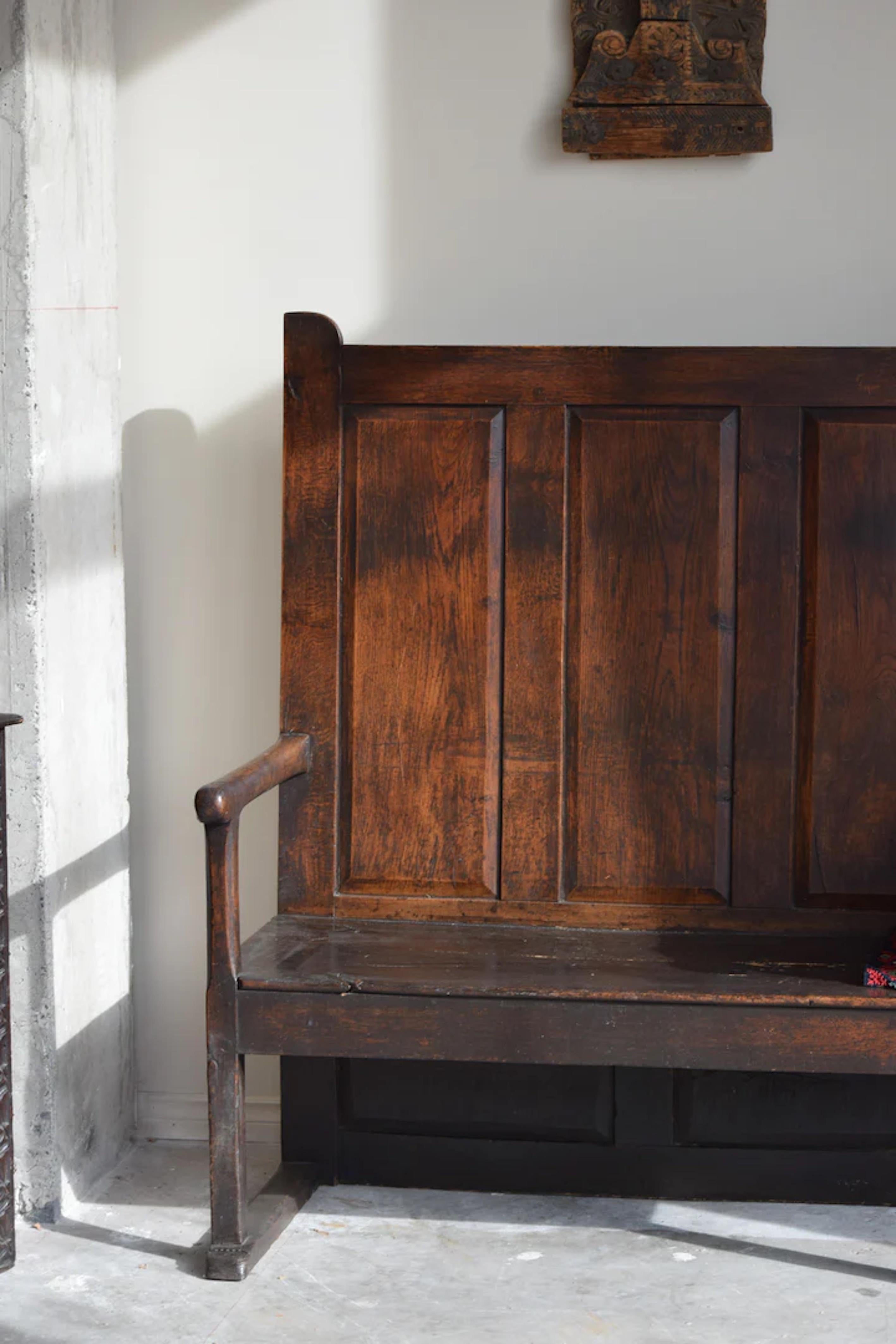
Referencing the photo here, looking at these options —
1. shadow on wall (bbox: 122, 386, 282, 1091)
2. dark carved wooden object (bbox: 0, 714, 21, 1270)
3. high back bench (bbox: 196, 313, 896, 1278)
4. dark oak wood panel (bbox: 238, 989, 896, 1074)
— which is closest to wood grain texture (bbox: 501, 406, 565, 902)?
high back bench (bbox: 196, 313, 896, 1278)

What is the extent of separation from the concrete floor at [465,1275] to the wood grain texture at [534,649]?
625 mm

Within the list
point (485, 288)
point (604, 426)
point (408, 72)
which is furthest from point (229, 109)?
point (604, 426)

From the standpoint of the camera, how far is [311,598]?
2.74 m

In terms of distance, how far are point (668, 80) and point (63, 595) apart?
1.59 meters

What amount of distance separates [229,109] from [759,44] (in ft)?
3.60

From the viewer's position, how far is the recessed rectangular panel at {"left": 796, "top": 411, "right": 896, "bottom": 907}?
265cm

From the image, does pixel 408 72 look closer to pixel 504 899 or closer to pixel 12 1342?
pixel 504 899

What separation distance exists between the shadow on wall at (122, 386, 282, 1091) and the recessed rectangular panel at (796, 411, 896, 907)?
114 centimetres

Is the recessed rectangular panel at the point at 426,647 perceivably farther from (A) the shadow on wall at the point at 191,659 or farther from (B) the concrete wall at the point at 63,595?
(B) the concrete wall at the point at 63,595

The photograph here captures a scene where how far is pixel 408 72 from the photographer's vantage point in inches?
115

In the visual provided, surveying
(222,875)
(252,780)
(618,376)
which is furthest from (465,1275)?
(618,376)

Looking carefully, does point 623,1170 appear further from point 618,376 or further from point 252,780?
point 618,376

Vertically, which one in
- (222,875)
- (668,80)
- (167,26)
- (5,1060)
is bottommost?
(5,1060)

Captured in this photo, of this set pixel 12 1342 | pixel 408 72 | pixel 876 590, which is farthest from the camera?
pixel 408 72
